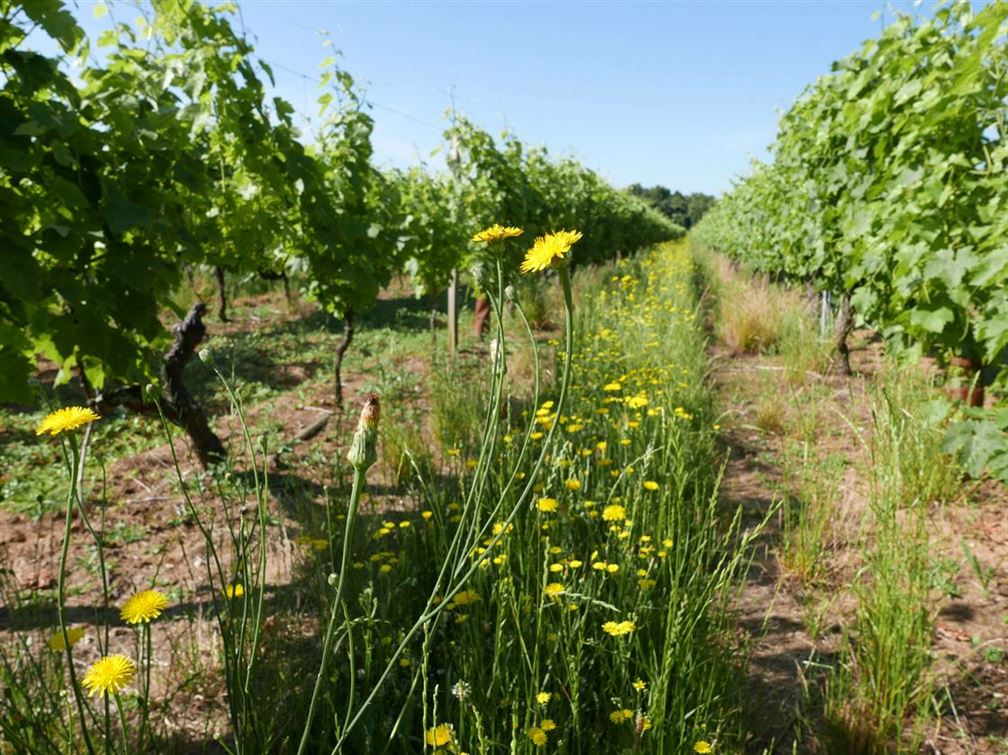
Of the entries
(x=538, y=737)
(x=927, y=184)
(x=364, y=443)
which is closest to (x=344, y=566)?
(x=364, y=443)

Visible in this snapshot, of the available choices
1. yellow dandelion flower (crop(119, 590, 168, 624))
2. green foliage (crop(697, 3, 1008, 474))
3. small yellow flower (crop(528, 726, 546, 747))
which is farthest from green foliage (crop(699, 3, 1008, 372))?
yellow dandelion flower (crop(119, 590, 168, 624))

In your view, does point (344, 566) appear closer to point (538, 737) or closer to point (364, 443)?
point (364, 443)

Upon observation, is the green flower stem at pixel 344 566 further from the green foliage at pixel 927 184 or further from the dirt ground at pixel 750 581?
the green foliage at pixel 927 184

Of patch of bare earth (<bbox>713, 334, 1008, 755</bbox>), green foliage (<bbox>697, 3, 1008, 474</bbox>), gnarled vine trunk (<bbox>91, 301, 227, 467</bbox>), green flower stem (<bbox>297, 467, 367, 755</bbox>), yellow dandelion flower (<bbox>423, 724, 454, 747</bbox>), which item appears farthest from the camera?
gnarled vine trunk (<bbox>91, 301, 227, 467</bbox>)

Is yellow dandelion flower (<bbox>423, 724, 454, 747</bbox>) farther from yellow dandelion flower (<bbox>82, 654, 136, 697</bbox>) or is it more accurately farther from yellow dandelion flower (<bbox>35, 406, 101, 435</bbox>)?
yellow dandelion flower (<bbox>35, 406, 101, 435</bbox>)

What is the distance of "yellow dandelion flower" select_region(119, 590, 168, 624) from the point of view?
1.02 m

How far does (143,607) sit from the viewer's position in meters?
1.04

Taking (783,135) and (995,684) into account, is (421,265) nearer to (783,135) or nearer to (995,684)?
(783,135)

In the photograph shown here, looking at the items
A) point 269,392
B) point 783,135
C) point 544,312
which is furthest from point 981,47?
point 544,312

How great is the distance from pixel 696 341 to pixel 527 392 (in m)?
1.70

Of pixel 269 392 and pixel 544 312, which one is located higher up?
pixel 544 312

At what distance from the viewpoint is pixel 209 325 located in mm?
9891

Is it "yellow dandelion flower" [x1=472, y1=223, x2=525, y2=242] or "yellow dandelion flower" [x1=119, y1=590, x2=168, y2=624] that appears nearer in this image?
"yellow dandelion flower" [x1=472, y1=223, x2=525, y2=242]

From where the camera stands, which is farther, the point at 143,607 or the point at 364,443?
the point at 143,607
